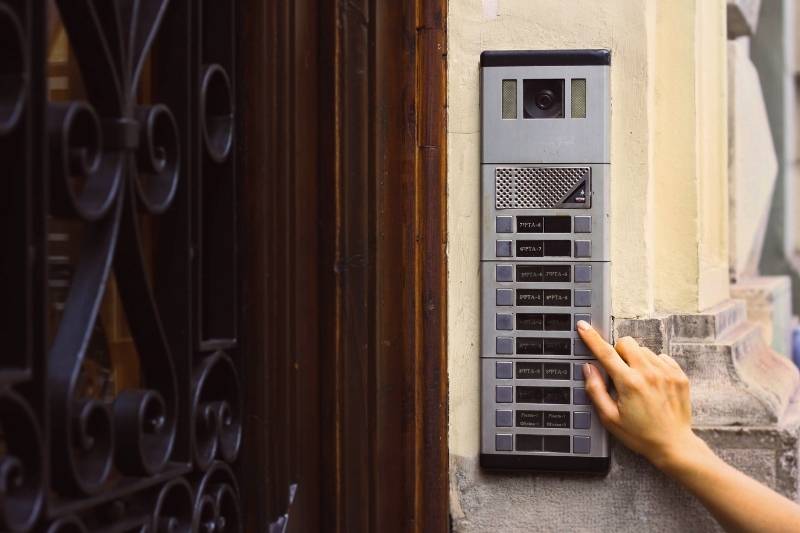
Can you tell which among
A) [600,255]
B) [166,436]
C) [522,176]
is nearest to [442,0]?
[522,176]

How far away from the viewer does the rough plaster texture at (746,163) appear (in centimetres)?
346

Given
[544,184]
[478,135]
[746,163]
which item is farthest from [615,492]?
[746,163]

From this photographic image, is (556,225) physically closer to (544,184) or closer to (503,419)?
(544,184)

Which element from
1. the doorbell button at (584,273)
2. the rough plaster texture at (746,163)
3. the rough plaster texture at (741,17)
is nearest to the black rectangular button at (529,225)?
the doorbell button at (584,273)

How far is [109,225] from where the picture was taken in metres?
1.38

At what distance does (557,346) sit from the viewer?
6.91 ft

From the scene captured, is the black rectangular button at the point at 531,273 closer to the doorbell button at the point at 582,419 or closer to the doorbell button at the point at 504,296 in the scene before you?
the doorbell button at the point at 504,296

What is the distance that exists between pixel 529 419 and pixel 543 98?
642 millimetres

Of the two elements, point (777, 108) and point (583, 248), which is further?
point (777, 108)

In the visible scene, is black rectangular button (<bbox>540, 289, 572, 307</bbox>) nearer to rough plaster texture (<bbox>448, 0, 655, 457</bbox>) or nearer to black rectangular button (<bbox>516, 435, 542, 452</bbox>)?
rough plaster texture (<bbox>448, 0, 655, 457</bbox>)

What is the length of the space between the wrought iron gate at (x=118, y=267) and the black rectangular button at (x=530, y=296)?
640 millimetres

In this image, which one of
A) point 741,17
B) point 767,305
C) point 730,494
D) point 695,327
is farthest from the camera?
point 767,305

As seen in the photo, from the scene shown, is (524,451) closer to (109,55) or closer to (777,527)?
(777,527)

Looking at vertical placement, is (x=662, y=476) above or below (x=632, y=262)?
below
